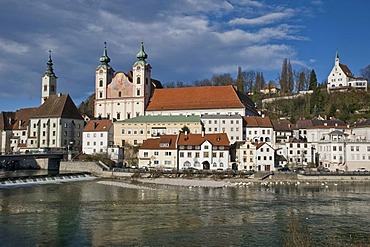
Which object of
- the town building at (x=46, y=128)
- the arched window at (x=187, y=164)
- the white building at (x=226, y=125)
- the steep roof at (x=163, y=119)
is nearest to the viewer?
the arched window at (x=187, y=164)

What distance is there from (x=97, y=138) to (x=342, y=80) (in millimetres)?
67889

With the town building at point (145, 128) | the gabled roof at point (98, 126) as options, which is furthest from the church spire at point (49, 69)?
the town building at point (145, 128)

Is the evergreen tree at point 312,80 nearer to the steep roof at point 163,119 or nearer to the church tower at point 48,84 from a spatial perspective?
the steep roof at point 163,119

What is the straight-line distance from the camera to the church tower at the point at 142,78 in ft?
282

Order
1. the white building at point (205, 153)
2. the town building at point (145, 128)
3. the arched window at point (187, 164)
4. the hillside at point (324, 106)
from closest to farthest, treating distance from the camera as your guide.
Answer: the white building at point (205, 153)
the arched window at point (187, 164)
the town building at point (145, 128)
the hillside at point (324, 106)

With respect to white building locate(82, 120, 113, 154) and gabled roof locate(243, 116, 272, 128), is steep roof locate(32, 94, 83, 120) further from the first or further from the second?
gabled roof locate(243, 116, 272, 128)

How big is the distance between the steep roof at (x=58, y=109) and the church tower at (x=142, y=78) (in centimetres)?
1419

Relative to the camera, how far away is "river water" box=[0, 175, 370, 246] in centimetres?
2300

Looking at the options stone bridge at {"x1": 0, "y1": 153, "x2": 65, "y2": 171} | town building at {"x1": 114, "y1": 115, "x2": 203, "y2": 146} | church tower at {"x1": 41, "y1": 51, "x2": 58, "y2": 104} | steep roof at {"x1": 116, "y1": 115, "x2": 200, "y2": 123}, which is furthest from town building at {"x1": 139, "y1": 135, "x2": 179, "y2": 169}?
church tower at {"x1": 41, "y1": 51, "x2": 58, "y2": 104}

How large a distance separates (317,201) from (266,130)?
123 ft

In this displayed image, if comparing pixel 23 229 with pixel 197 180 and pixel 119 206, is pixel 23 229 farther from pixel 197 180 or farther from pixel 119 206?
pixel 197 180

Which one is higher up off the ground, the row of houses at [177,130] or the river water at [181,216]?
the row of houses at [177,130]

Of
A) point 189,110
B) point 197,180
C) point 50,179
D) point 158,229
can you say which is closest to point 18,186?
point 50,179

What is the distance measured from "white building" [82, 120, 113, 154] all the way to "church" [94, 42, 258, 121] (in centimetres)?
1043
